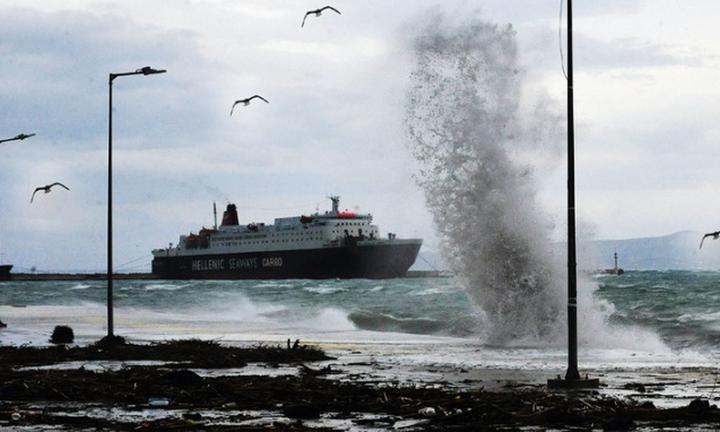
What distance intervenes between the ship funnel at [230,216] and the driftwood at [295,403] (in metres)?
141

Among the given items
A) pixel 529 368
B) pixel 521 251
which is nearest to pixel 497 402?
pixel 529 368

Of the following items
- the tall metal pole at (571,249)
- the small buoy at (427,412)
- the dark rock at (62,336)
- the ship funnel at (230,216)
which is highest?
the ship funnel at (230,216)

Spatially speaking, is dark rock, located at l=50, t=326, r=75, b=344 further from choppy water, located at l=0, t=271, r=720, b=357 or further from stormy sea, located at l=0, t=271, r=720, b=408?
choppy water, located at l=0, t=271, r=720, b=357

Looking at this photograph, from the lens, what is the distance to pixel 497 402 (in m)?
16.1

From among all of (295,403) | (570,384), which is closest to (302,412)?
(295,403)

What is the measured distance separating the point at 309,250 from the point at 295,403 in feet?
402

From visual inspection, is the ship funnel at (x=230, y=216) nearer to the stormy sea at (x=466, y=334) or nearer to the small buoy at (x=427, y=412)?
the stormy sea at (x=466, y=334)

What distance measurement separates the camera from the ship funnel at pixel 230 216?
163250mm

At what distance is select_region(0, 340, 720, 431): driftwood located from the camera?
46.5 ft

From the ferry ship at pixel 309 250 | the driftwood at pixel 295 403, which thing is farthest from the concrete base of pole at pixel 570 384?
the ferry ship at pixel 309 250

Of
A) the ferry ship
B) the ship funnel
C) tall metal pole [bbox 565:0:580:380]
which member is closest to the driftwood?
tall metal pole [bbox 565:0:580:380]

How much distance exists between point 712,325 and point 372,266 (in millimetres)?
100158

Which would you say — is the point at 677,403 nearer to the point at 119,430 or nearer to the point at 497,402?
the point at 497,402

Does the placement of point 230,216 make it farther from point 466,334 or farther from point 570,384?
point 570,384
